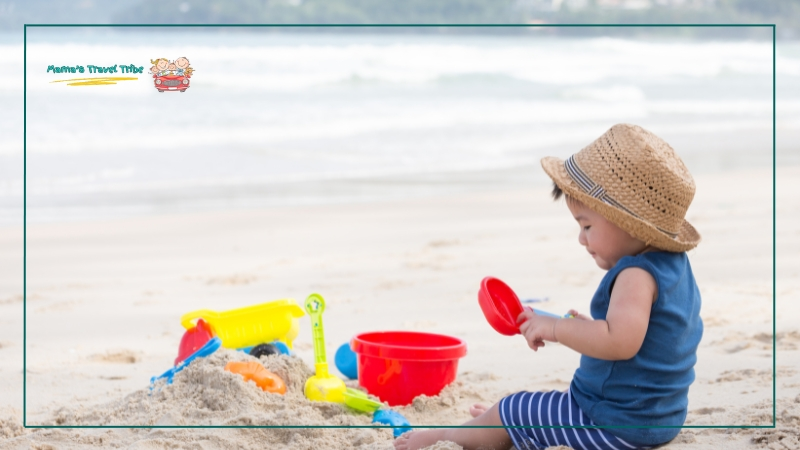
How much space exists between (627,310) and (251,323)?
1.24 m

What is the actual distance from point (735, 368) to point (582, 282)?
1.06 m

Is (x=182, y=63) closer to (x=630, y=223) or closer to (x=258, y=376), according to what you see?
(x=258, y=376)

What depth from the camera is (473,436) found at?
2051 mm

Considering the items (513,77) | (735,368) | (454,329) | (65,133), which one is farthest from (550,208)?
Answer: (513,77)

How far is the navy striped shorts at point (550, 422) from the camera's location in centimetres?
193

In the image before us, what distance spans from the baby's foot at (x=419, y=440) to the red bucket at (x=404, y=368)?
0.34 meters

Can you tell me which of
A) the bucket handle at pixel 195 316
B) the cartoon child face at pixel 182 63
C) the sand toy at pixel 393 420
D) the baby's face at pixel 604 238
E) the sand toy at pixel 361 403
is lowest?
the sand toy at pixel 393 420

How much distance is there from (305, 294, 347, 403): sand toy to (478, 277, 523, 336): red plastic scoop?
1.87 ft

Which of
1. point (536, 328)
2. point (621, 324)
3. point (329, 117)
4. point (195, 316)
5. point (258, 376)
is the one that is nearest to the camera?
point (621, 324)

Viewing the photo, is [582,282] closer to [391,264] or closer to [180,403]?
[391,264]

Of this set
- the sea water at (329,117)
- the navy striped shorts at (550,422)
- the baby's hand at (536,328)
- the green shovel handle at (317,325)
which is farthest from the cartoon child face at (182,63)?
the navy striped shorts at (550,422)

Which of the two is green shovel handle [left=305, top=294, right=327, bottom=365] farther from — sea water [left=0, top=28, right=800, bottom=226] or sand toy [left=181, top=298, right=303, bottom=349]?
sea water [left=0, top=28, right=800, bottom=226]

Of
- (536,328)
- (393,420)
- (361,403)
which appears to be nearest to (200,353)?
(361,403)

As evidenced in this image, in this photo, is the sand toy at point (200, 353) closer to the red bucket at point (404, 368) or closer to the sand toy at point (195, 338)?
the sand toy at point (195, 338)
